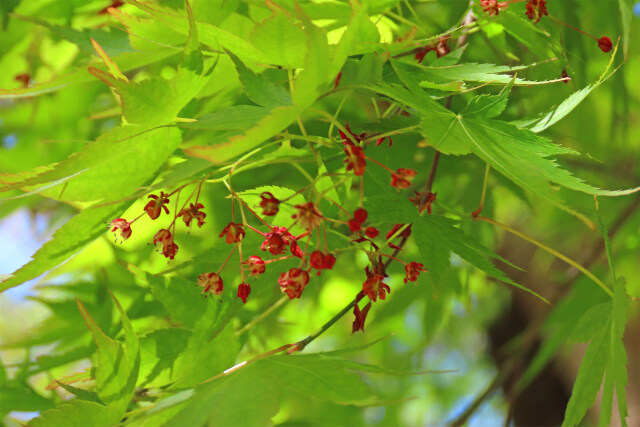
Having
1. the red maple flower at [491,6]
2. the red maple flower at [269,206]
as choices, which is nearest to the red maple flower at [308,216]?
the red maple flower at [269,206]

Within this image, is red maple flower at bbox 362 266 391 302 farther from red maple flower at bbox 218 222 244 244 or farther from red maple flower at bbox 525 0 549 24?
red maple flower at bbox 525 0 549 24

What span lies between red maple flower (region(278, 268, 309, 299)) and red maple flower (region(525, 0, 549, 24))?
12.0 inches

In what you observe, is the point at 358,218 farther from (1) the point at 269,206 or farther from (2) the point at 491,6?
(2) the point at 491,6

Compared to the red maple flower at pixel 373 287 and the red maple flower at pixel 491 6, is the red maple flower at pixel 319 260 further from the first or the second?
the red maple flower at pixel 491 6

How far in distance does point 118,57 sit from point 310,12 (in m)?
0.19

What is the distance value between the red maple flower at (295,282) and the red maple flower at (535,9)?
30 cm

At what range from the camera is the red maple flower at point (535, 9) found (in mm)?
529

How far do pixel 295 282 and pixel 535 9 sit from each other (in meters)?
0.32

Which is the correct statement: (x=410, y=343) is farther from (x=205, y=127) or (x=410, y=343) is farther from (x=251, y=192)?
(x=205, y=127)

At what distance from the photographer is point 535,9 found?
1.75 ft

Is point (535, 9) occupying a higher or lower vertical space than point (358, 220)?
higher

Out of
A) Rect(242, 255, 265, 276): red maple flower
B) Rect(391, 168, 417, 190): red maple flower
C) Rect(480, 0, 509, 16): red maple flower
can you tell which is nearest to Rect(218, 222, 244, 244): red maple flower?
Rect(242, 255, 265, 276): red maple flower

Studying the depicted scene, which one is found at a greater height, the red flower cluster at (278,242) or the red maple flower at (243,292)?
the red flower cluster at (278,242)

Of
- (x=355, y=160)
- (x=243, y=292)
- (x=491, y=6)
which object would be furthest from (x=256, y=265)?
(x=491, y=6)
